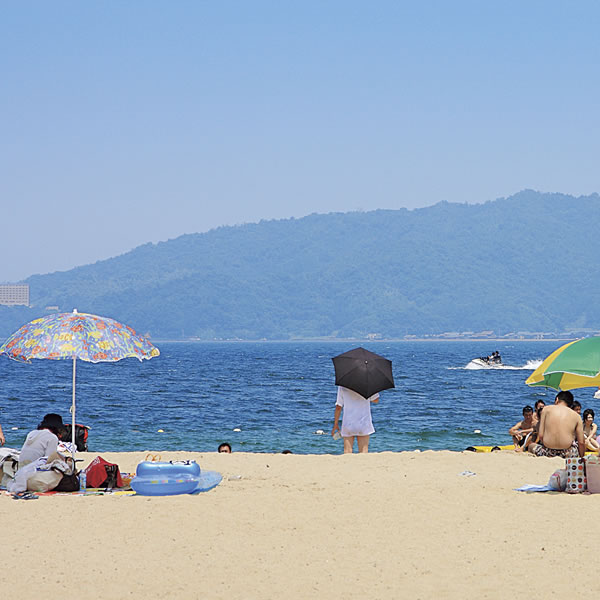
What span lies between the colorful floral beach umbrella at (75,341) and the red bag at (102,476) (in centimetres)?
141

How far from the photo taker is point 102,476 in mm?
11328

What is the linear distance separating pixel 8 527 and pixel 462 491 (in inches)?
203

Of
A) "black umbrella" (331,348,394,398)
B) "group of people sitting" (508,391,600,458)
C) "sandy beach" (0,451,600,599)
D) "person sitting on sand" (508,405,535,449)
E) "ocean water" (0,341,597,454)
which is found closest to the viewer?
"sandy beach" (0,451,600,599)

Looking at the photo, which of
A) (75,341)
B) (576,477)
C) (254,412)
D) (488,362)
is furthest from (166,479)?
(488,362)

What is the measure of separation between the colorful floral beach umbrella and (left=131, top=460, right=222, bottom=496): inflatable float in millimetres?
1312

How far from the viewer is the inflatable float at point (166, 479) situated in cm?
1073

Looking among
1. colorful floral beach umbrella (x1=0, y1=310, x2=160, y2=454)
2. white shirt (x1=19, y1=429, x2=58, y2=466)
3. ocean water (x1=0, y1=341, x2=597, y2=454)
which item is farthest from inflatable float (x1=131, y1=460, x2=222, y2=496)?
ocean water (x1=0, y1=341, x2=597, y2=454)

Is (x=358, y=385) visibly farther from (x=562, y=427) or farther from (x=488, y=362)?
(x=488, y=362)

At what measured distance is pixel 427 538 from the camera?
335 inches

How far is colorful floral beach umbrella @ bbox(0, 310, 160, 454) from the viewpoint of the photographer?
10828 millimetres

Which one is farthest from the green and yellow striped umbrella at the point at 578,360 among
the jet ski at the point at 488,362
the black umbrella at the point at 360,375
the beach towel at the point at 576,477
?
the jet ski at the point at 488,362

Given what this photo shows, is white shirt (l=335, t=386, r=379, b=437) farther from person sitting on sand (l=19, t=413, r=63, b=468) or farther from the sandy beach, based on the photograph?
person sitting on sand (l=19, t=413, r=63, b=468)

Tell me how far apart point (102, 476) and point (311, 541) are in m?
3.84

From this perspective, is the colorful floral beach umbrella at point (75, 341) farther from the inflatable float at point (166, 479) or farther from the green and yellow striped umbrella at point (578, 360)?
the green and yellow striped umbrella at point (578, 360)
